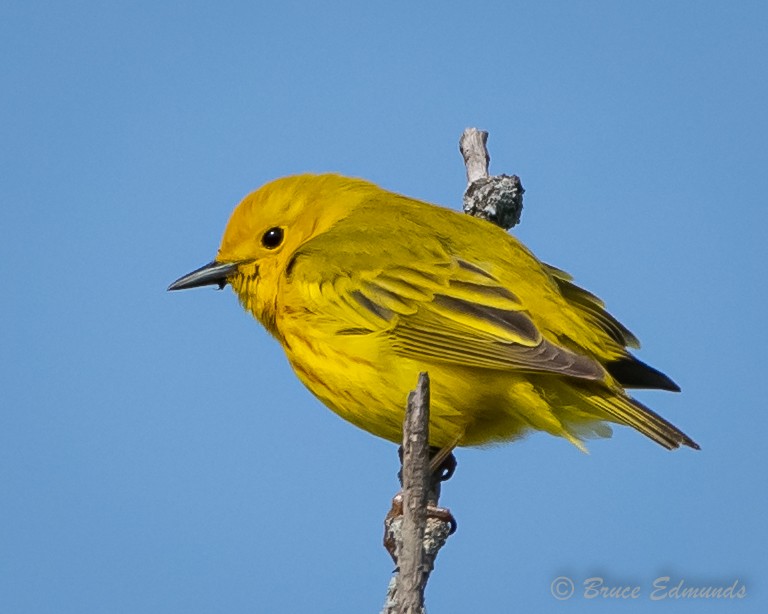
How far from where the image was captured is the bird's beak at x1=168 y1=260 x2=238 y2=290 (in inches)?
225

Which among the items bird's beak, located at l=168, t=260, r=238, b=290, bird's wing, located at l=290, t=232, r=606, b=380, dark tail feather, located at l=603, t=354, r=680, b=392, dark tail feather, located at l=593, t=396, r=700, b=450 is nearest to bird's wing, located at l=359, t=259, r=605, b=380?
bird's wing, located at l=290, t=232, r=606, b=380

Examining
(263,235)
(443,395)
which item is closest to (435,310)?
(443,395)

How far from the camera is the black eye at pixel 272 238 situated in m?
5.71

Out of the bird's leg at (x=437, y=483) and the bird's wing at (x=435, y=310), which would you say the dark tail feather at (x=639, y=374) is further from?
the bird's leg at (x=437, y=483)

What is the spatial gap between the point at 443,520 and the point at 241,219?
1857 mm

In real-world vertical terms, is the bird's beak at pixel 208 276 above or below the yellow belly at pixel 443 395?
above

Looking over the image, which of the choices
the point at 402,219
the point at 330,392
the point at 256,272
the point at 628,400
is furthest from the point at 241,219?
the point at 628,400

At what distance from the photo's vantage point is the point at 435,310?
5.02m

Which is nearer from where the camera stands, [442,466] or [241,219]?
[442,466]

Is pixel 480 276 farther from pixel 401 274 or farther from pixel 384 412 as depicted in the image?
pixel 384 412

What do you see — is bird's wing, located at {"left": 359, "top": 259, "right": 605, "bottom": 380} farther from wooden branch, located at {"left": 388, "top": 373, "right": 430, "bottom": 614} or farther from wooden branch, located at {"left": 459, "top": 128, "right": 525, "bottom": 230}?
wooden branch, located at {"left": 459, "top": 128, "right": 525, "bottom": 230}

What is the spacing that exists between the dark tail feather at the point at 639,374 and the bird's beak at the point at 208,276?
1.93 m

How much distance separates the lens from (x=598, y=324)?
5.49 m

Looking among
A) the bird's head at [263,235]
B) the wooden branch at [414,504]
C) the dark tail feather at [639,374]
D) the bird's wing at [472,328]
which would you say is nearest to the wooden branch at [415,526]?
the wooden branch at [414,504]
